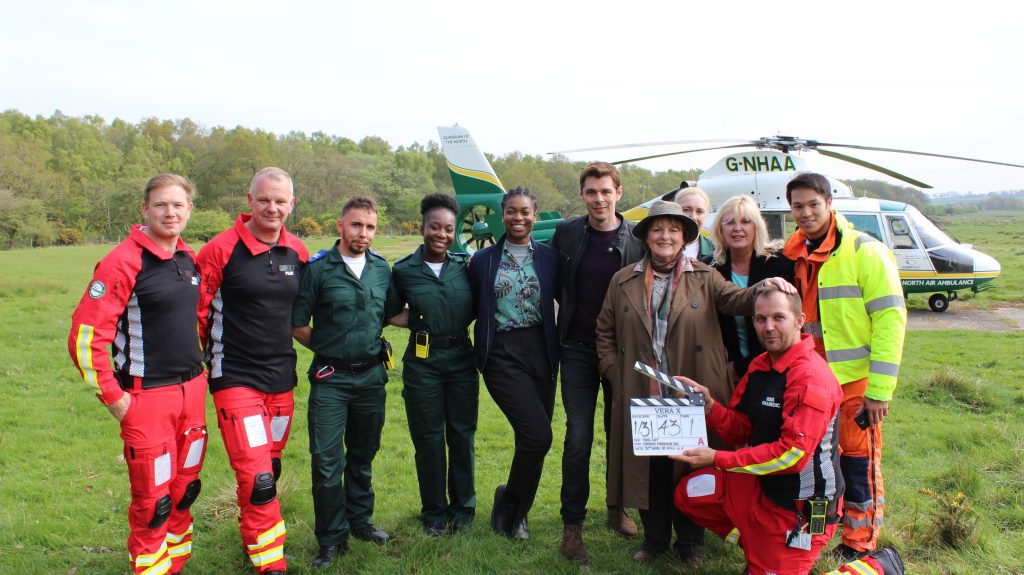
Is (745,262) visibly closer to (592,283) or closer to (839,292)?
(839,292)

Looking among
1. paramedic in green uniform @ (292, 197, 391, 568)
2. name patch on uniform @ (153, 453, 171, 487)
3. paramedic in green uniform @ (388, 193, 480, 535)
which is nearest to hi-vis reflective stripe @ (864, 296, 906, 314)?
paramedic in green uniform @ (388, 193, 480, 535)

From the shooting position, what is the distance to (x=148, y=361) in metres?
3.46

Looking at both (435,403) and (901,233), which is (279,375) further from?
(901,233)

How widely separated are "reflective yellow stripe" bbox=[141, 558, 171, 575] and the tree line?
4458 cm

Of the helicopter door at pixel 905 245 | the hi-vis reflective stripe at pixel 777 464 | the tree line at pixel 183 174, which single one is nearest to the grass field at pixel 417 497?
the hi-vis reflective stripe at pixel 777 464

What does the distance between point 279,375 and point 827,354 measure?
10.8 ft

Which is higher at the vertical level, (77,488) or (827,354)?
(827,354)

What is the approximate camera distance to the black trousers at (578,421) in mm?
4012

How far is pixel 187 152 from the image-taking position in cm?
7531

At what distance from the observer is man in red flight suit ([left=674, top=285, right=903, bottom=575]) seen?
331 centimetres

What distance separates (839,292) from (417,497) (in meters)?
3.39

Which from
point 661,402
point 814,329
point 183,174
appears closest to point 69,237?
point 183,174

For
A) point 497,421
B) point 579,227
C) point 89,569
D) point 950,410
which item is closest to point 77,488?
point 89,569

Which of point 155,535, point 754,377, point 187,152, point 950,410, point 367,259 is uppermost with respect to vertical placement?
point 187,152
